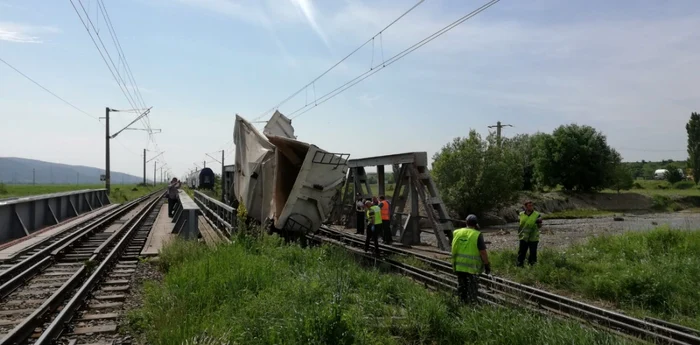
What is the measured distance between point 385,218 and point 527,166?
50.3 m

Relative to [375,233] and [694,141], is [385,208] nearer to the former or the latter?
[375,233]

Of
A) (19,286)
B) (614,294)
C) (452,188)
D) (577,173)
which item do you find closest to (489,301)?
(614,294)

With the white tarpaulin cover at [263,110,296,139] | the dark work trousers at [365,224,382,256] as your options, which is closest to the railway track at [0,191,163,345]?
the white tarpaulin cover at [263,110,296,139]

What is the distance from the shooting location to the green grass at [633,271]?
902cm

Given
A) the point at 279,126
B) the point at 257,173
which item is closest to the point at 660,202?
the point at 279,126

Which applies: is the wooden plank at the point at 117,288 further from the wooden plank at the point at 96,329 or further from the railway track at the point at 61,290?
the wooden plank at the point at 96,329

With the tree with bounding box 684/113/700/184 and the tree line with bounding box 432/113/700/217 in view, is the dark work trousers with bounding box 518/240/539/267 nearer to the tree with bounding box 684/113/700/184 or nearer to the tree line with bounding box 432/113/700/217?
the tree line with bounding box 432/113/700/217

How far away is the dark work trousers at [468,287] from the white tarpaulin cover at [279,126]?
32.9ft

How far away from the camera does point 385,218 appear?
15133 millimetres

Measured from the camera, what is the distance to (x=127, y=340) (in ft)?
19.8

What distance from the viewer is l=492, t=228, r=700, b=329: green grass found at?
355 inches

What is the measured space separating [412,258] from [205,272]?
6044 mm

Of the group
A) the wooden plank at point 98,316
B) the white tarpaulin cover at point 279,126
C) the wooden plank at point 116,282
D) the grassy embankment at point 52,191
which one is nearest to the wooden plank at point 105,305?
the wooden plank at point 98,316

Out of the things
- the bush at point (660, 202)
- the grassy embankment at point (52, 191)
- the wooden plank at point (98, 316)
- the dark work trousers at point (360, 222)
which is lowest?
the bush at point (660, 202)
